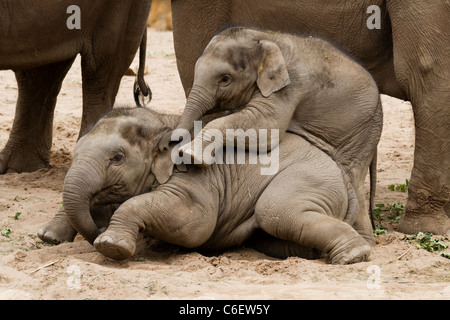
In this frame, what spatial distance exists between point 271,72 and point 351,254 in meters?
1.08

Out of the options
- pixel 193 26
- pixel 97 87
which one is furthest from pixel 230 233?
pixel 97 87

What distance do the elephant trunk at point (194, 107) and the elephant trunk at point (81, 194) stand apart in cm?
57

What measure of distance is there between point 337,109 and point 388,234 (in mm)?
799

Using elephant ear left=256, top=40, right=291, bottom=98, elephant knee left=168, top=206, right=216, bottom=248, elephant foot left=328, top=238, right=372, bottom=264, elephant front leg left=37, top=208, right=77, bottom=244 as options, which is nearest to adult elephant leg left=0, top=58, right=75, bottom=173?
elephant front leg left=37, top=208, right=77, bottom=244

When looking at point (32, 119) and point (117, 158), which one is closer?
point (117, 158)

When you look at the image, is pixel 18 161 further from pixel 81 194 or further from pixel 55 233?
pixel 81 194

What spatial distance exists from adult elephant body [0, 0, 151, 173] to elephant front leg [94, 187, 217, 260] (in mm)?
2297

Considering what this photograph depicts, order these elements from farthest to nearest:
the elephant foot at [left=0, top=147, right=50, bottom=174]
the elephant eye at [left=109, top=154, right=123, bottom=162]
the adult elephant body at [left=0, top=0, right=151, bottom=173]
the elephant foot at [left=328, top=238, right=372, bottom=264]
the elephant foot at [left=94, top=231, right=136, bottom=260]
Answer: the elephant foot at [left=0, top=147, right=50, bottom=174] → the adult elephant body at [left=0, top=0, right=151, bottom=173] → the elephant eye at [left=109, top=154, right=123, bottom=162] → the elephant foot at [left=328, top=238, right=372, bottom=264] → the elephant foot at [left=94, top=231, right=136, bottom=260]

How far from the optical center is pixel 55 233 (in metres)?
5.26

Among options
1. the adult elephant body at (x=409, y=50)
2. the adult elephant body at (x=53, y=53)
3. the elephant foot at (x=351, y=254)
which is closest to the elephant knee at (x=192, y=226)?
the elephant foot at (x=351, y=254)

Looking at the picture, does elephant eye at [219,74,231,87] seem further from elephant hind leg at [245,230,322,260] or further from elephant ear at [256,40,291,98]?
elephant hind leg at [245,230,322,260]

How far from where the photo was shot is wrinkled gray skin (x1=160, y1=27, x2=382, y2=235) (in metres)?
5.14
